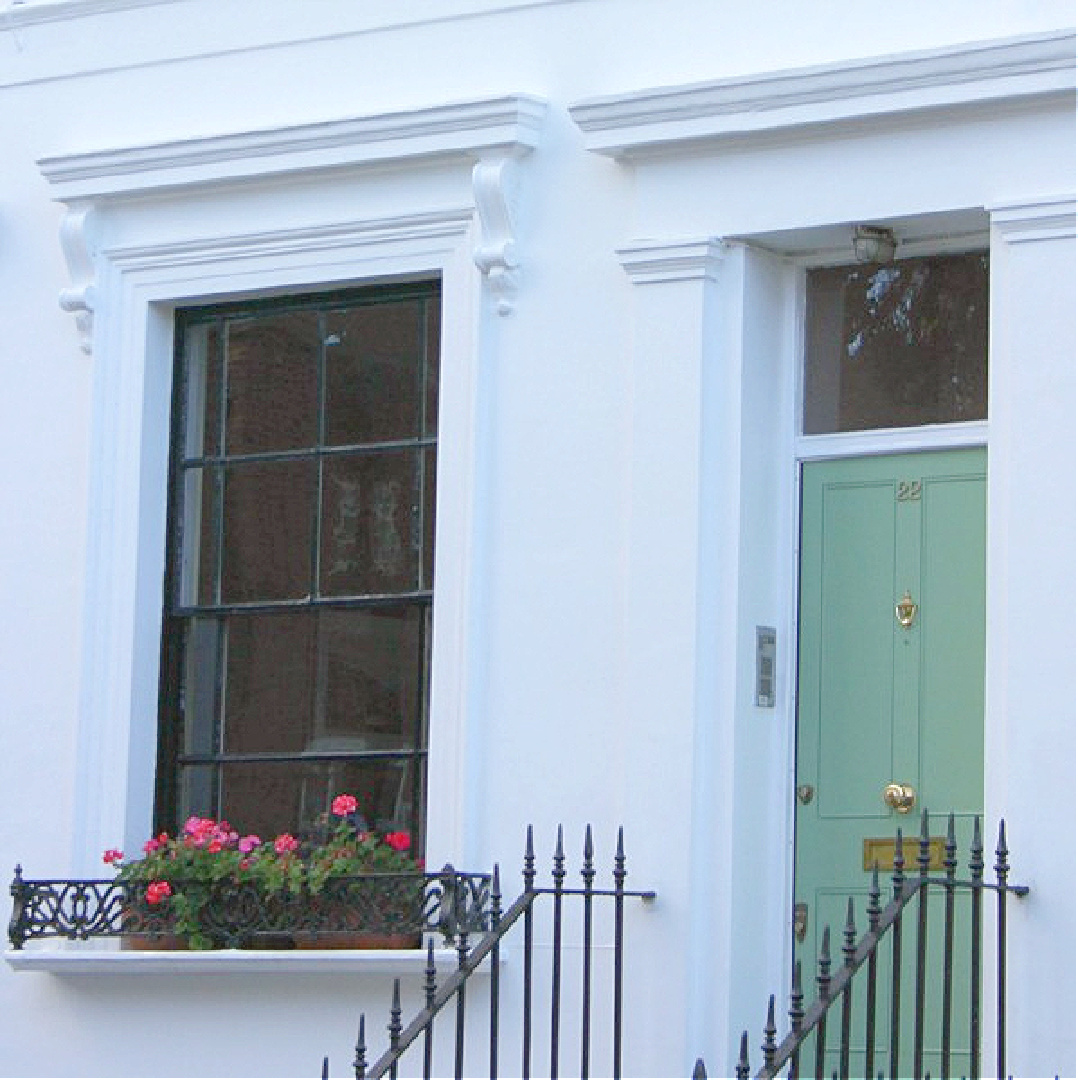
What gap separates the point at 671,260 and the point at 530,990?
2215mm

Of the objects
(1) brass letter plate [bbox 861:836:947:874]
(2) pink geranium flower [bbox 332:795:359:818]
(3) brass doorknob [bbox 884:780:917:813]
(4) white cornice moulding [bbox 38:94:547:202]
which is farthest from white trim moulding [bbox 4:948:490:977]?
(4) white cornice moulding [bbox 38:94:547:202]

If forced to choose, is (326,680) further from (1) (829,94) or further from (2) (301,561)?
(1) (829,94)

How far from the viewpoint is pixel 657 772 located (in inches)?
330

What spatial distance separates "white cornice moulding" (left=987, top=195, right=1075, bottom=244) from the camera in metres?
7.88

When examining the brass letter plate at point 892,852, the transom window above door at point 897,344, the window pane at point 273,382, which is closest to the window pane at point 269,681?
the window pane at point 273,382

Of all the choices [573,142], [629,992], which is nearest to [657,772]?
[629,992]

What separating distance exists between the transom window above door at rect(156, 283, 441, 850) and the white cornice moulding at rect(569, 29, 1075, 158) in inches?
40.3

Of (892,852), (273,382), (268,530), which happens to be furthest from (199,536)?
(892,852)

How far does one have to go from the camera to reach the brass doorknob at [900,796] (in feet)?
27.1

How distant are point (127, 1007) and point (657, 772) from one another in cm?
209

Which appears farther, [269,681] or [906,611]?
[269,681]

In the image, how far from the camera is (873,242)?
8391 millimetres

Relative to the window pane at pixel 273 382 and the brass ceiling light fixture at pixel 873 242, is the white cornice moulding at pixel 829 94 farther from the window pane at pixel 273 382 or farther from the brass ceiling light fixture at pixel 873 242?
the window pane at pixel 273 382

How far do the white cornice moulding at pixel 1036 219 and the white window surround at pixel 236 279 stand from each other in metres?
1.65
